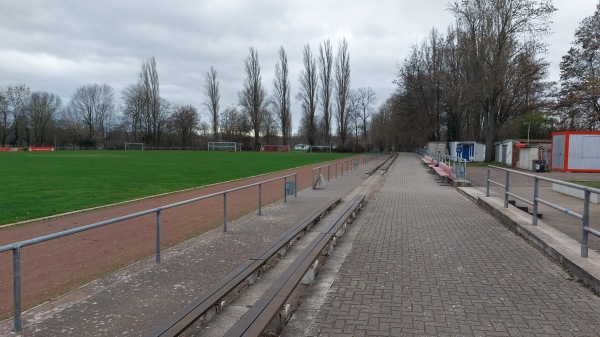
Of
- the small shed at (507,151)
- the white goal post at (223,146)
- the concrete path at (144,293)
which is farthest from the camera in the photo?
the white goal post at (223,146)

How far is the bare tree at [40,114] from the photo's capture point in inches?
3430

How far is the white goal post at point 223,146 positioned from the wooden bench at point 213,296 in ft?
274

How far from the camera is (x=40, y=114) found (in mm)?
88625

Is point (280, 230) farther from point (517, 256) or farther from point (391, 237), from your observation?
point (517, 256)

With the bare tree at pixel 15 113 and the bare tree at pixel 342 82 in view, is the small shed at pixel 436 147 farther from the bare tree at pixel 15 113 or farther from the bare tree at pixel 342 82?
the bare tree at pixel 15 113

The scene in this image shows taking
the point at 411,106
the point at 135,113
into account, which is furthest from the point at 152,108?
the point at 411,106

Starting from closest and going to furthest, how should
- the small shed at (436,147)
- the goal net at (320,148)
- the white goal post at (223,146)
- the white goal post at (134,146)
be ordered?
the small shed at (436,147) < the goal net at (320,148) < the white goal post at (223,146) < the white goal post at (134,146)

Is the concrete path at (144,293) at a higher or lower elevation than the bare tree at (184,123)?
lower

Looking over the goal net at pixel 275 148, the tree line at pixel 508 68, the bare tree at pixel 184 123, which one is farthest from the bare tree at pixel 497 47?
the bare tree at pixel 184 123

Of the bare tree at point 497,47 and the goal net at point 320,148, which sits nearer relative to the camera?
the bare tree at point 497,47

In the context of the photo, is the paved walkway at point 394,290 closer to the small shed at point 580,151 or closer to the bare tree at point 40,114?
the small shed at point 580,151

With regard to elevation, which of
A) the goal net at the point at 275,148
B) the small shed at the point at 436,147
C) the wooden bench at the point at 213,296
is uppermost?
the small shed at the point at 436,147

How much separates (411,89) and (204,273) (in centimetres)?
5401

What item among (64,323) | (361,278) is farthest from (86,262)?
(361,278)
